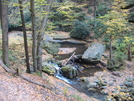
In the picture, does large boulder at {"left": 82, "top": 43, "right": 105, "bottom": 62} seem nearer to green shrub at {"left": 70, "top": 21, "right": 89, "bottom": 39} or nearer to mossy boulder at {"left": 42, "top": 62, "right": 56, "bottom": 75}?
mossy boulder at {"left": 42, "top": 62, "right": 56, "bottom": 75}

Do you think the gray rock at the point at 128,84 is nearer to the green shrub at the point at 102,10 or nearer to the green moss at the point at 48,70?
the green moss at the point at 48,70

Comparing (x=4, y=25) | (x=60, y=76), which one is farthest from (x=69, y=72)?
(x=4, y=25)

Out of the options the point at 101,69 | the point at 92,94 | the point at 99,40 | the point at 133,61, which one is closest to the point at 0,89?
the point at 92,94

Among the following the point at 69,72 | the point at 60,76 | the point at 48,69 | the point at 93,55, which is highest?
the point at 48,69

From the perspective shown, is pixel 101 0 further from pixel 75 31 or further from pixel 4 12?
pixel 4 12

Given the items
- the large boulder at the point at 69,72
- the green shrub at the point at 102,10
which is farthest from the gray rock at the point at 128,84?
the green shrub at the point at 102,10

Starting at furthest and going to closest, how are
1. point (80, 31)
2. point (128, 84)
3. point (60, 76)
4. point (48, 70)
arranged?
point (80, 31)
point (60, 76)
point (128, 84)
point (48, 70)

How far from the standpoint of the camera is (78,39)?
21.6 m

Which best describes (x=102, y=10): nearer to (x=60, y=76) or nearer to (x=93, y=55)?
(x=93, y=55)

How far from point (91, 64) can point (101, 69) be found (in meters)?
1.25

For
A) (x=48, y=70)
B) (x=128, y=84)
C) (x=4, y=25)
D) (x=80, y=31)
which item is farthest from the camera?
(x=80, y=31)

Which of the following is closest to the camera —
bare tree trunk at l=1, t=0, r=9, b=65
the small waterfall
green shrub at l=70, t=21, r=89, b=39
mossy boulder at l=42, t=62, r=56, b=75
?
bare tree trunk at l=1, t=0, r=9, b=65

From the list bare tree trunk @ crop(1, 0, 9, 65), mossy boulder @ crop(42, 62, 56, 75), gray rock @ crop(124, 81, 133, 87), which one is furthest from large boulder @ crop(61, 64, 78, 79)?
bare tree trunk @ crop(1, 0, 9, 65)

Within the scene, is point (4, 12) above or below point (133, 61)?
above
